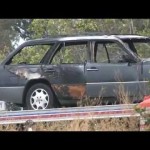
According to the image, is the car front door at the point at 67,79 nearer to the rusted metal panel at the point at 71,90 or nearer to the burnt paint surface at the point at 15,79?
the rusted metal panel at the point at 71,90

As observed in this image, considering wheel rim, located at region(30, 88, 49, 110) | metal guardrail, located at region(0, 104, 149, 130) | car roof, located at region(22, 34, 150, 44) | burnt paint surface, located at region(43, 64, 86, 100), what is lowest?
metal guardrail, located at region(0, 104, 149, 130)

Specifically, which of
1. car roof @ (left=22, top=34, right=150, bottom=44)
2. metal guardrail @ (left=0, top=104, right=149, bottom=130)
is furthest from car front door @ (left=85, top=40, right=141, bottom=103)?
metal guardrail @ (left=0, top=104, right=149, bottom=130)

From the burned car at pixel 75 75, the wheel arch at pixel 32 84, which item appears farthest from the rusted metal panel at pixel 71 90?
the wheel arch at pixel 32 84

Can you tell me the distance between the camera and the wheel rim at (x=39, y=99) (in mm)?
6688

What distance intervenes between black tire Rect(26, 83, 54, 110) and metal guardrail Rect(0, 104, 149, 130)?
84cm

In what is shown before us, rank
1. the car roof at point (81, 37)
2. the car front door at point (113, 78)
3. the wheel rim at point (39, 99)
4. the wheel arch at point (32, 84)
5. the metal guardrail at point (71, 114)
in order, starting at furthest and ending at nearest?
the car roof at point (81, 37)
the wheel arch at point (32, 84)
the wheel rim at point (39, 99)
the car front door at point (113, 78)
the metal guardrail at point (71, 114)

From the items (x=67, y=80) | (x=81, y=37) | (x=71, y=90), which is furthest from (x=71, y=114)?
(x=81, y=37)

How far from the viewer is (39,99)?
22.1 feet

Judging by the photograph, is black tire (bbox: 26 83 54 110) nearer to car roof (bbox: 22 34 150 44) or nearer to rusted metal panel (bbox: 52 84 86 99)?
rusted metal panel (bbox: 52 84 86 99)

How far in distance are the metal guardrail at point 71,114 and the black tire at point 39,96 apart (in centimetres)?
84

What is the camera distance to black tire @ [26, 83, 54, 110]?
6.71 m

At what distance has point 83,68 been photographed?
6.81m

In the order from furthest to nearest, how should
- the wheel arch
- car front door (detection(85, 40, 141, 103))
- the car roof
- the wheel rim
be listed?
1. the car roof
2. the wheel arch
3. the wheel rim
4. car front door (detection(85, 40, 141, 103))

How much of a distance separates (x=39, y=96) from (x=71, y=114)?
45.0 inches
